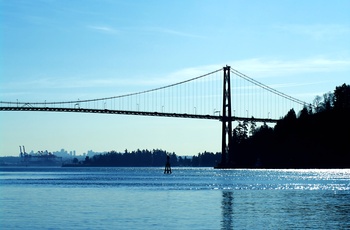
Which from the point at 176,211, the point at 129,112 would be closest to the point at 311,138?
the point at 129,112

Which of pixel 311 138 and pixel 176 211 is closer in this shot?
pixel 176 211

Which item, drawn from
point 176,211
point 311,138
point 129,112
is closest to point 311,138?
point 311,138

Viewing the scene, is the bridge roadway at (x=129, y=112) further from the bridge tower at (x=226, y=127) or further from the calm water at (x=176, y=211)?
the calm water at (x=176, y=211)

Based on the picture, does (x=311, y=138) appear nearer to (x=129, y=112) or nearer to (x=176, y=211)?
(x=129, y=112)

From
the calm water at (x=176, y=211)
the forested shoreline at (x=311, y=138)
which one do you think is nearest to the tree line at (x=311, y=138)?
the forested shoreline at (x=311, y=138)

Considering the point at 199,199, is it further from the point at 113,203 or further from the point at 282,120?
the point at 282,120

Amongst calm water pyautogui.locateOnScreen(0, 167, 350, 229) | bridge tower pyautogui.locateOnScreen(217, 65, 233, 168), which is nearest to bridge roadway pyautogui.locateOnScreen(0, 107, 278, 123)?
bridge tower pyautogui.locateOnScreen(217, 65, 233, 168)

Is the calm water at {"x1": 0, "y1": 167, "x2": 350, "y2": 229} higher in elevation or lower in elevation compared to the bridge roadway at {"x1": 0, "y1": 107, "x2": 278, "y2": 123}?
lower

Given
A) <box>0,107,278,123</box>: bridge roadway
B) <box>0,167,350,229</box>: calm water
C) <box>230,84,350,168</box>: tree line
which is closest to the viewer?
<box>0,167,350,229</box>: calm water

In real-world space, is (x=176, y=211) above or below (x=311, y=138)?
below

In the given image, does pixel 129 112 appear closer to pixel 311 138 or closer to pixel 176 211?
pixel 311 138

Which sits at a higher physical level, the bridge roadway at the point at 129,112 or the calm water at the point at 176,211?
the bridge roadway at the point at 129,112

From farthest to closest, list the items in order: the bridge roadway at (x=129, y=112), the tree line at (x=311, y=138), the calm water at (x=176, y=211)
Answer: the tree line at (x=311, y=138), the bridge roadway at (x=129, y=112), the calm water at (x=176, y=211)

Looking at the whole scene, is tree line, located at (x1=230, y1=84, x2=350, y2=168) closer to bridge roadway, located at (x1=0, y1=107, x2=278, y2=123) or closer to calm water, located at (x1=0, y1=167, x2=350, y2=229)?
bridge roadway, located at (x1=0, y1=107, x2=278, y2=123)
